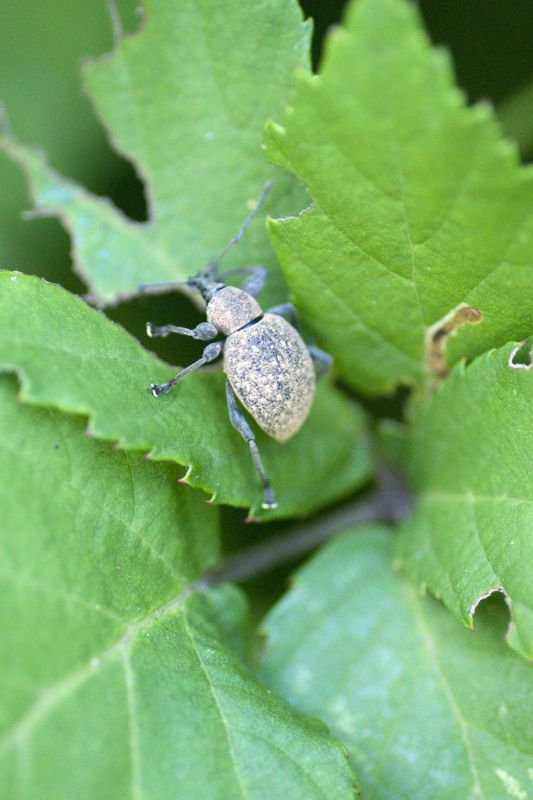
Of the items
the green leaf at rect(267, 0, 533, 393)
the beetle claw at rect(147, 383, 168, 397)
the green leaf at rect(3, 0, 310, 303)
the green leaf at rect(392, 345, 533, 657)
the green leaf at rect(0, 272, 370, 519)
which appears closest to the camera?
the green leaf at rect(267, 0, 533, 393)

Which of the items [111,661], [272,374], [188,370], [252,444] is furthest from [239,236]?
[111,661]

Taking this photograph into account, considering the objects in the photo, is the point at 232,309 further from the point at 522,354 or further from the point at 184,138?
the point at 522,354

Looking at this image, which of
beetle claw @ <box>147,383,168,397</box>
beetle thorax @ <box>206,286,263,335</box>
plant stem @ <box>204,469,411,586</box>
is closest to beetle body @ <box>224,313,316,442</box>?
beetle thorax @ <box>206,286,263,335</box>

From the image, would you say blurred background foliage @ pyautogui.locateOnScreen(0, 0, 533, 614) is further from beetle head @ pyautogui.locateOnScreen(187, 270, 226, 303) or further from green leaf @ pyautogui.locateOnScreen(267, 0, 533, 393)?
green leaf @ pyautogui.locateOnScreen(267, 0, 533, 393)

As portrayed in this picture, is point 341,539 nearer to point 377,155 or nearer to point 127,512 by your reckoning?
point 127,512

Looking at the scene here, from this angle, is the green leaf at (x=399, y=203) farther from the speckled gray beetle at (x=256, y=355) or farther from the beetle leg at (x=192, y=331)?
the beetle leg at (x=192, y=331)

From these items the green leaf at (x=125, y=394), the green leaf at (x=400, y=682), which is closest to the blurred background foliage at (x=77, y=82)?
the green leaf at (x=125, y=394)

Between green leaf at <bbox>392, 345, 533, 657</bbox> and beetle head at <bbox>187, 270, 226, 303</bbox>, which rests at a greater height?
green leaf at <bbox>392, 345, 533, 657</bbox>
